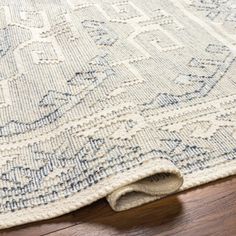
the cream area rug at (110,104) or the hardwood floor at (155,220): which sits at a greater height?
the cream area rug at (110,104)

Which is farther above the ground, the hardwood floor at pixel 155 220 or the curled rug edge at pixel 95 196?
the curled rug edge at pixel 95 196

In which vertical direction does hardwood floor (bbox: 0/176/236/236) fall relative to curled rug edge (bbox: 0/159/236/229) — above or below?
below

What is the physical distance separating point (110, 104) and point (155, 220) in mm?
234

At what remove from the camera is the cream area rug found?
633 mm

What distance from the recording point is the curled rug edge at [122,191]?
606 millimetres

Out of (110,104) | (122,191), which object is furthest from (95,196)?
(110,104)

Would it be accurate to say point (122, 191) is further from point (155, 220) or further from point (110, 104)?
point (110, 104)

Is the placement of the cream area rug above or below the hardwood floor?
above

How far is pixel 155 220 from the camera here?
24.5 inches

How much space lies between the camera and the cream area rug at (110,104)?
633 mm

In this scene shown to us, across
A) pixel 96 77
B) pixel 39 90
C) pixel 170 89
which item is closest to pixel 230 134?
pixel 170 89

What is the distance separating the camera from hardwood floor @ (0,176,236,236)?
61 centimetres

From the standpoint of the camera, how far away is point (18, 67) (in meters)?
0.89

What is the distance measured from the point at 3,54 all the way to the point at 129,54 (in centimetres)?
31
